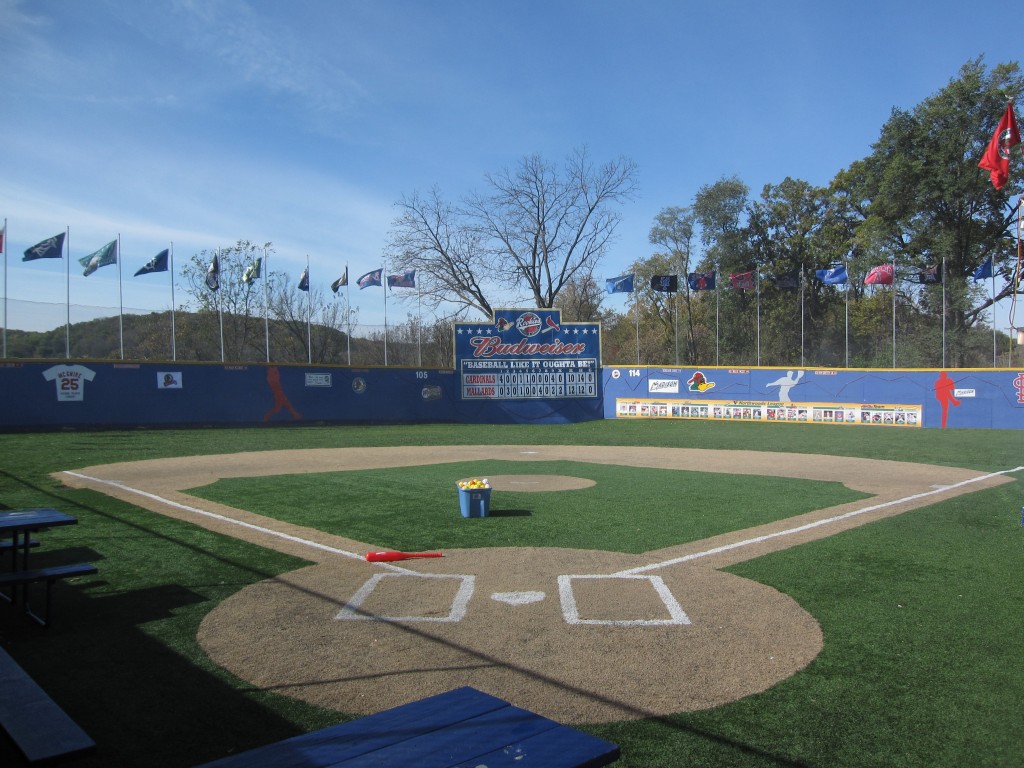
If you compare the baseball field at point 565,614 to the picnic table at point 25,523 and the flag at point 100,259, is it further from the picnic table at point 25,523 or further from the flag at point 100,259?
the flag at point 100,259

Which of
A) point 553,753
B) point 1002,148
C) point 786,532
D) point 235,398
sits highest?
point 1002,148

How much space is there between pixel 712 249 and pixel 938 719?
43845mm

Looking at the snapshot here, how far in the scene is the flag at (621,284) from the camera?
34125 mm

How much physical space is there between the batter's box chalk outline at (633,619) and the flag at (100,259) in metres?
25.1

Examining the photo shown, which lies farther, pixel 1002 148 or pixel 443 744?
→ pixel 1002 148

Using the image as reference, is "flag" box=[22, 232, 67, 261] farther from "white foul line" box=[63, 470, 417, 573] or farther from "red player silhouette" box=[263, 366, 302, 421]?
"white foul line" box=[63, 470, 417, 573]

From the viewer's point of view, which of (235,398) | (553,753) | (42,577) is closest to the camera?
(553,753)

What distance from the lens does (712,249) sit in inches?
1788

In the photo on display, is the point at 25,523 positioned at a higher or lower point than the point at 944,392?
lower

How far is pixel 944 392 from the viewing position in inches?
1052

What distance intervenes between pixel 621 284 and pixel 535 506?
80.9ft

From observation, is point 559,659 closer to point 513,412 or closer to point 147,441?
point 147,441

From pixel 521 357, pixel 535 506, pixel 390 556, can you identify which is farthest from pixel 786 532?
pixel 521 357

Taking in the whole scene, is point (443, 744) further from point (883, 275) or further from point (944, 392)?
point (883, 275)
